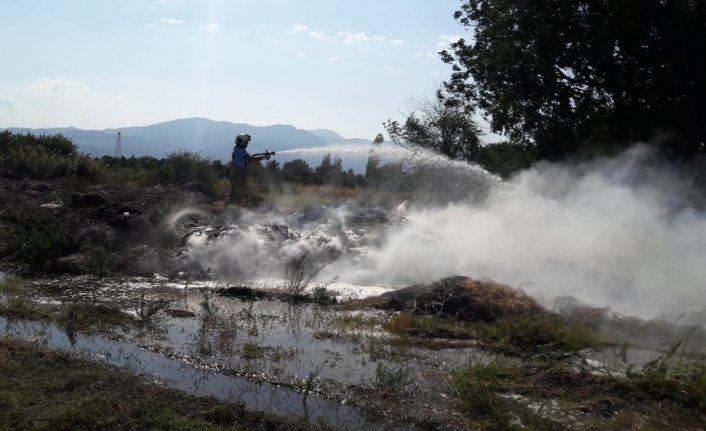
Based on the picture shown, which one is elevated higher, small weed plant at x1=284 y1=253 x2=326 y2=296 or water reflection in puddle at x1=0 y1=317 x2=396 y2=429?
small weed plant at x1=284 y1=253 x2=326 y2=296

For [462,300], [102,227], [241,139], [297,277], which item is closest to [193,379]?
[462,300]

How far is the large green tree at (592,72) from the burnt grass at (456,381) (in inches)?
382

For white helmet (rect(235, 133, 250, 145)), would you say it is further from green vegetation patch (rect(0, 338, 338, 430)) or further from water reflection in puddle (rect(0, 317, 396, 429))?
green vegetation patch (rect(0, 338, 338, 430))

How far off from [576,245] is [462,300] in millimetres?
3026

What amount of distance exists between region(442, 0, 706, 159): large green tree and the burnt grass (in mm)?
9711

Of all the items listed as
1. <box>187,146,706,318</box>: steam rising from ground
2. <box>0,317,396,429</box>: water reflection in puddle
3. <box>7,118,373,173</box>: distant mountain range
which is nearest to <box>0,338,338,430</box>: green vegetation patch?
<box>0,317,396,429</box>: water reflection in puddle

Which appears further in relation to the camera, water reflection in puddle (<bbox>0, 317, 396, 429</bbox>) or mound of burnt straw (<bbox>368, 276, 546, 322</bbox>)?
mound of burnt straw (<bbox>368, 276, 546, 322</bbox>)

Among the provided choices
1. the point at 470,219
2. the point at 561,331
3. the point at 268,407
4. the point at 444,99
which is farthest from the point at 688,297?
the point at 444,99

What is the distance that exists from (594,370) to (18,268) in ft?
35.6

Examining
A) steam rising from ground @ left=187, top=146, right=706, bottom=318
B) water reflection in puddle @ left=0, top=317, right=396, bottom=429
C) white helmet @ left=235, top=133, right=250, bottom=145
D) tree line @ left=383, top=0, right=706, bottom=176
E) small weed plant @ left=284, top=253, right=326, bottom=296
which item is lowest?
water reflection in puddle @ left=0, top=317, right=396, bottom=429

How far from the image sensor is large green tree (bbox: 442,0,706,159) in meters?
16.4

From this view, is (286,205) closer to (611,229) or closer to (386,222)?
(386,222)

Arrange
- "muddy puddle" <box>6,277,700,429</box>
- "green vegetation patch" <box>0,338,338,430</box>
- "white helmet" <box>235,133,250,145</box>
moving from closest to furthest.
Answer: "green vegetation patch" <box>0,338,338,430</box> → "muddy puddle" <box>6,277,700,429</box> → "white helmet" <box>235,133,250,145</box>

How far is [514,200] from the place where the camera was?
44.7 feet
